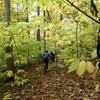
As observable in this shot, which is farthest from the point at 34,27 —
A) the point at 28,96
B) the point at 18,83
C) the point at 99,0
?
the point at 99,0

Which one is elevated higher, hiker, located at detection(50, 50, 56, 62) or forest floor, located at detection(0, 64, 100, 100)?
hiker, located at detection(50, 50, 56, 62)

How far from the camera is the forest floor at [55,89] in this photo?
10.3 m

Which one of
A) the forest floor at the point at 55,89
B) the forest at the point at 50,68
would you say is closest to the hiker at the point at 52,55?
the forest at the point at 50,68

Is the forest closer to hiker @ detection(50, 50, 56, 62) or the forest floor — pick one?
the forest floor

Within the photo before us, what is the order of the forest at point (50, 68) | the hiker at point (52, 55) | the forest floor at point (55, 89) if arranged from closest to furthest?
the forest floor at point (55, 89), the forest at point (50, 68), the hiker at point (52, 55)

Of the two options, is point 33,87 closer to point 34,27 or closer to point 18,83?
point 18,83

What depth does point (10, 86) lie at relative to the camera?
40.9 feet

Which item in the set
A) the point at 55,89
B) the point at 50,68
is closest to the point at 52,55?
the point at 50,68

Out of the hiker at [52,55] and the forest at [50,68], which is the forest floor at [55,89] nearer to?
the forest at [50,68]

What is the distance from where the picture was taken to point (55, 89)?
→ 11.4m

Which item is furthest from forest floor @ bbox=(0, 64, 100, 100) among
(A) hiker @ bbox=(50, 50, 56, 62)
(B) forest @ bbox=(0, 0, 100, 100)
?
(A) hiker @ bbox=(50, 50, 56, 62)

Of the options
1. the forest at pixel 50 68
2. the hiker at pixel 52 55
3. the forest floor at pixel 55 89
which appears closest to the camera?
the forest floor at pixel 55 89

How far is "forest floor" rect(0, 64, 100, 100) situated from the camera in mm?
10286

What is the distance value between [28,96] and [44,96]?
2.61ft
